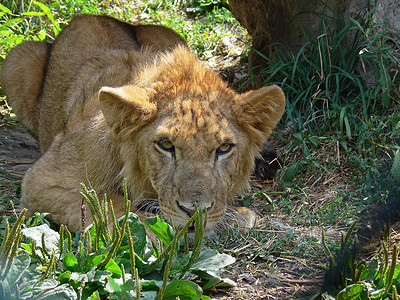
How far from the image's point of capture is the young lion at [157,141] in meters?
3.72

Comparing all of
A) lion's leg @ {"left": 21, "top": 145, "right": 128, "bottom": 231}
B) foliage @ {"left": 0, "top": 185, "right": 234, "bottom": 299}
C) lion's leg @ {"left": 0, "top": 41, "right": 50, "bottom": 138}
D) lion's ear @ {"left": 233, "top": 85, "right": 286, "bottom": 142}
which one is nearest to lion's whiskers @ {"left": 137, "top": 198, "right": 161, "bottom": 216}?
lion's leg @ {"left": 21, "top": 145, "right": 128, "bottom": 231}

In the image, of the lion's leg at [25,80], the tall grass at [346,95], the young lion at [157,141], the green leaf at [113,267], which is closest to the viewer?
the green leaf at [113,267]

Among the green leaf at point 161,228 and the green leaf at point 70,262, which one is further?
the green leaf at point 161,228

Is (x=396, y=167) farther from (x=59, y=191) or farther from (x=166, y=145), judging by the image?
(x=59, y=191)

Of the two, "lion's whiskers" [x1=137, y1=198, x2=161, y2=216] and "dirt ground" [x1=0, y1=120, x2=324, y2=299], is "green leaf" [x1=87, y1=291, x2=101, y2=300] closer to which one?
"dirt ground" [x1=0, y1=120, x2=324, y2=299]

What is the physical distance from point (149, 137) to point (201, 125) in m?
0.40

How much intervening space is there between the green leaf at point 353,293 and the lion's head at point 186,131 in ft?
3.24

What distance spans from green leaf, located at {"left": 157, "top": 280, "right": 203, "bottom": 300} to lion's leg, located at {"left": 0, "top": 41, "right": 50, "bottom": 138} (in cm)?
380

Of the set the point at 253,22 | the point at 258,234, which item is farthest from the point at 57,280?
the point at 253,22

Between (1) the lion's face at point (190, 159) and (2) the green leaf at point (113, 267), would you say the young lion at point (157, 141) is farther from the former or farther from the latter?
(2) the green leaf at point (113, 267)

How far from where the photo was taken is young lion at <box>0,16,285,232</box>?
3719 millimetres

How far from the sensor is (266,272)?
11.8 ft

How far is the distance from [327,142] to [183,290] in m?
2.67

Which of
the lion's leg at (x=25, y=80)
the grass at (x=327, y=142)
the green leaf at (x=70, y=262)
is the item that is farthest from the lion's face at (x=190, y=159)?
the lion's leg at (x=25, y=80)
